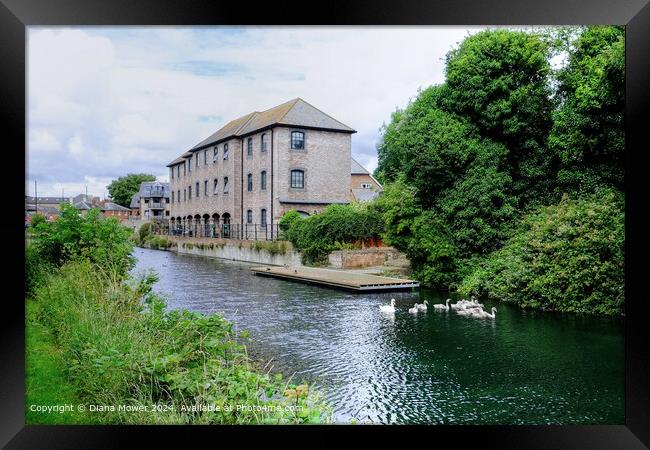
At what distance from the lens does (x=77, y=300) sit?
4.62 meters

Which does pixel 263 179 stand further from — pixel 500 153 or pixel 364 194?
pixel 500 153

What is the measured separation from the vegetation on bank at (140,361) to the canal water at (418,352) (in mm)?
626

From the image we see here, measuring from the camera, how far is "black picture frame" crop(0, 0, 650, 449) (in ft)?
11.2

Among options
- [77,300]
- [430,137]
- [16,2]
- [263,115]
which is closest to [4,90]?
[16,2]

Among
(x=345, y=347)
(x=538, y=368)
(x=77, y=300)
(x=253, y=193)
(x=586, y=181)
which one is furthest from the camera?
(x=253, y=193)

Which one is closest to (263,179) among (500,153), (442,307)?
(442,307)

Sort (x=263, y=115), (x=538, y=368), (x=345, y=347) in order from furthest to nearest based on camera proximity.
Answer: (x=263, y=115), (x=345, y=347), (x=538, y=368)

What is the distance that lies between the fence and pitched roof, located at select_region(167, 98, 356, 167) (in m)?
2.06

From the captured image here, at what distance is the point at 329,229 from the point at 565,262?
381 centimetres

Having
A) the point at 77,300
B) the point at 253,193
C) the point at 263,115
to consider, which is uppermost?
the point at 263,115

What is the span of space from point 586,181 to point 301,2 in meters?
5.84

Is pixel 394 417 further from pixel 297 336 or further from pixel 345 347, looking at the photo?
pixel 297 336

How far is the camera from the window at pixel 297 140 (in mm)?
8403

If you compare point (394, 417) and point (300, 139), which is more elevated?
point (300, 139)
